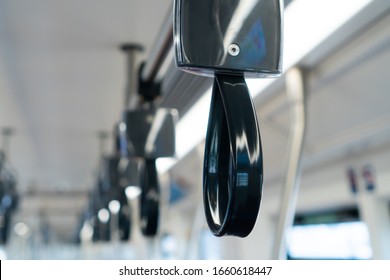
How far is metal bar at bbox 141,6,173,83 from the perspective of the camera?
91cm

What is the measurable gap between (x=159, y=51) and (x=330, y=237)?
213 centimetres

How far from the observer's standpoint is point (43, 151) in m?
3.62

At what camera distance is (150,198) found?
1.04 meters

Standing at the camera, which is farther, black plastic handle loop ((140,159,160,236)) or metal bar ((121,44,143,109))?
metal bar ((121,44,143,109))

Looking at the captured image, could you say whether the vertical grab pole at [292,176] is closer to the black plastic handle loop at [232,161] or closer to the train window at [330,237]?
the black plastic handle loop at [232,161]

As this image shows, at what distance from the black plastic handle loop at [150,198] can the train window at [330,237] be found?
4.82ft

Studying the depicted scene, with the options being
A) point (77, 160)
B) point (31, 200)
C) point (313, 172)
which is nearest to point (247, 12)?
point (313, 172)

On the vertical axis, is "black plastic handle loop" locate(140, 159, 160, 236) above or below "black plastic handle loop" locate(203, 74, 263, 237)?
below

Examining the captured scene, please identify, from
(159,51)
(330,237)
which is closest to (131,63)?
(159,51)

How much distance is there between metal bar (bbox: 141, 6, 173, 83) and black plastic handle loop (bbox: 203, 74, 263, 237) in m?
0.44

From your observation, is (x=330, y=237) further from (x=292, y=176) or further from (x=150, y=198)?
(x=150, y=198)

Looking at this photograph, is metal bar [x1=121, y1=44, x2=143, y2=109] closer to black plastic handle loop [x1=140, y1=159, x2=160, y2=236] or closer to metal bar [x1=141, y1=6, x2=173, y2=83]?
metal bar [x1=141, y1=6, x2=173, y2=83]

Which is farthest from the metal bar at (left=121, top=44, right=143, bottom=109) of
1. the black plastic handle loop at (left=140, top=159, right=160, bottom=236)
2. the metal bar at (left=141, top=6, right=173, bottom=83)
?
the black plastic handle loop at (left=140, top=159, right=160, bottom=236)
